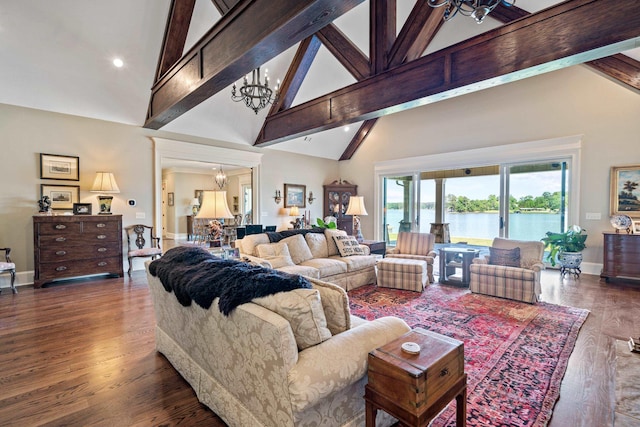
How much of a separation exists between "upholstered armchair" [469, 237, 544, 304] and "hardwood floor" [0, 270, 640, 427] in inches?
19.3

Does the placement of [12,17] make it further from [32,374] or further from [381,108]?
[381,108]

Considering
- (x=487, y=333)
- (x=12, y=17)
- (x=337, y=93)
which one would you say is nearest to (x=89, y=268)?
(x=12, y=17)

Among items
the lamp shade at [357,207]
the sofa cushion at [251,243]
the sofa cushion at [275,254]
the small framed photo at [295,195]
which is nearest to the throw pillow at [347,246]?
the sofa cushion at [275,254]

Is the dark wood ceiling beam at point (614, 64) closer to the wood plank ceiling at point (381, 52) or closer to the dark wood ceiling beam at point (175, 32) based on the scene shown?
the wood plank ceiling at point (381, 52)

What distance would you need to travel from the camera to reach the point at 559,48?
9.57 feet

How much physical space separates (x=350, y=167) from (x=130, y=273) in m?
6.30

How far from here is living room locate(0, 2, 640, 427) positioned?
4.65 meters

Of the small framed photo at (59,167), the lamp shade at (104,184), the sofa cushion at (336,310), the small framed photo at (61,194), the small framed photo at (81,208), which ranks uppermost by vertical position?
the small framed photo at (59,167)

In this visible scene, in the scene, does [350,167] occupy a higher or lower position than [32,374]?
higher

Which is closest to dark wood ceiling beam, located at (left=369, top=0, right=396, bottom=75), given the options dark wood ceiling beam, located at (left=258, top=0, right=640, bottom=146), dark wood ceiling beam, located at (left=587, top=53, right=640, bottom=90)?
dark wood ceiling beam, located at (left=258, top=0, right=640, bottom=146)

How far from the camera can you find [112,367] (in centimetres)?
236

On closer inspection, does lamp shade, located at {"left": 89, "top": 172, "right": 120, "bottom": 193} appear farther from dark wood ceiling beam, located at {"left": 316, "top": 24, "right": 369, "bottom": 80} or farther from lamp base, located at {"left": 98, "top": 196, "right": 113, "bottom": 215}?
dark wood ceiling beam, located at {"left": 316, "top": 24, "right": 369, "bottom": 80}

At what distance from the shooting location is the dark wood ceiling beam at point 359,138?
325 inches

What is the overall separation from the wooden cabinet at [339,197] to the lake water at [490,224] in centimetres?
152
